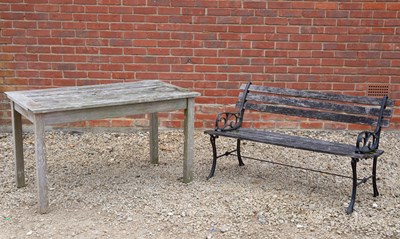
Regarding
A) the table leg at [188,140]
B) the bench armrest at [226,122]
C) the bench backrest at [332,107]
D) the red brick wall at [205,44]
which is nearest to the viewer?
the bench backrest at [332,107]

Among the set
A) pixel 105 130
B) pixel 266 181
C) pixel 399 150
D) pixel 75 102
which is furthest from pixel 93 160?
pixel 399 150

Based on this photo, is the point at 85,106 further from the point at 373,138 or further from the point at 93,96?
the point at 373,138

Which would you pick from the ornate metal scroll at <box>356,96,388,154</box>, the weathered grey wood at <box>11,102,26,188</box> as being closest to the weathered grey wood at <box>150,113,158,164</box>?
the weathered grey wood at <box>11,102,26,188</box>

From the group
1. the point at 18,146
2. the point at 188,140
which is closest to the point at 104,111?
the point at 188,140

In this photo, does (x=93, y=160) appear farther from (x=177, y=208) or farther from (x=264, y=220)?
(x=264, y=220)

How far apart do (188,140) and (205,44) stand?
5.66 ft

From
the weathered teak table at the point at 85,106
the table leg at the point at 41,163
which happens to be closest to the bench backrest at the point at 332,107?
the weathered teak table at the point at 85,106

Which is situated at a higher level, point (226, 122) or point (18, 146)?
point (226, 122)

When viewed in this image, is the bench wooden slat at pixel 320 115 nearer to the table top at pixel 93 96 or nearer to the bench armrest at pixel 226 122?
the bench armrest at pixel 226 122

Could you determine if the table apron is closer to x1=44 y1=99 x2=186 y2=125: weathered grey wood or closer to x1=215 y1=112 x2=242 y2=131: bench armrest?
x1=44 y1=99 x2=186 y2=125: weathered grey wood

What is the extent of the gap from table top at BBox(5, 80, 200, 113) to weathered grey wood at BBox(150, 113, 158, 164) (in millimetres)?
400

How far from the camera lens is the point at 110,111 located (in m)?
4.17

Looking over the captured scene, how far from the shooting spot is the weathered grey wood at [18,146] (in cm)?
446

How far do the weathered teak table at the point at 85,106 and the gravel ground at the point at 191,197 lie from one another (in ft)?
0.88
